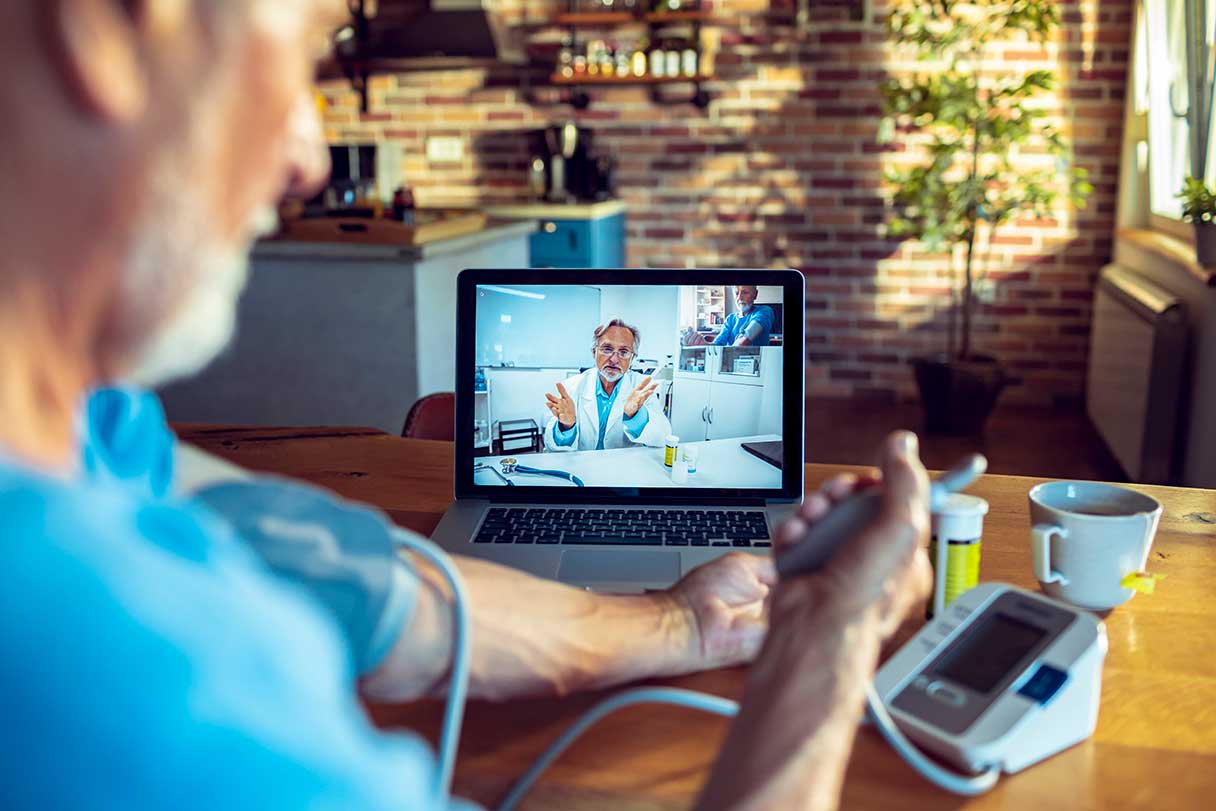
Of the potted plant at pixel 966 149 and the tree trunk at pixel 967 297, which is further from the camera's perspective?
the tree trunk at pixel 967 297

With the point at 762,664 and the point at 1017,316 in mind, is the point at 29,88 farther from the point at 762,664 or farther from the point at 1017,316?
the point at 1017,316

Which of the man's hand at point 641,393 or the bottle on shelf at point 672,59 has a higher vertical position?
the bottle on shelf at point 672,59

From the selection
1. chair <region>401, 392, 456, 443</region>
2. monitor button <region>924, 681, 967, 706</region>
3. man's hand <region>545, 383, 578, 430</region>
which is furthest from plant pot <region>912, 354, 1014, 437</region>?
monitor button <region>924, 681, 967, 706</region>

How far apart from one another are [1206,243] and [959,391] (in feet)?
4.26

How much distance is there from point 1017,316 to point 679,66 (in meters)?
1.87

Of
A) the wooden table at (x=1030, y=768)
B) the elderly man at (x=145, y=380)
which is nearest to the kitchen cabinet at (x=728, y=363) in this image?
the wooden table at (x=1030, y=768)

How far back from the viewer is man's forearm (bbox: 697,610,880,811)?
0.56 meters

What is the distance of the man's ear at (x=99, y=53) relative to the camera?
343 millimetres

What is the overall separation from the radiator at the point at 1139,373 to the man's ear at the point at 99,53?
11.6 ft

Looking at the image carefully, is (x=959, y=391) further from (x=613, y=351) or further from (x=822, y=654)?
(x=822, y=654)

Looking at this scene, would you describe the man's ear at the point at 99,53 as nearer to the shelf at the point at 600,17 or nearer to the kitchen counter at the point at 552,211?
the kitchen counter at the point at 552,211

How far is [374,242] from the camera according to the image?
3385 millimetres

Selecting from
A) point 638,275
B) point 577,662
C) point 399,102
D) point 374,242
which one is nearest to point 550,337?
point 638,275

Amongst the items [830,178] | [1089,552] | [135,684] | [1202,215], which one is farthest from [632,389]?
[830,178]
